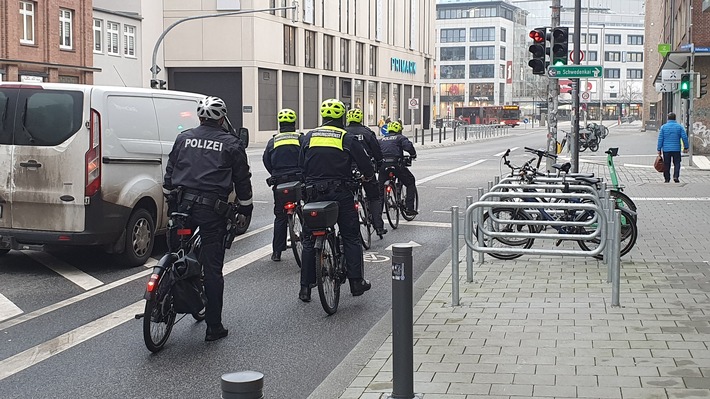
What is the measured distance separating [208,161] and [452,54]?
129 m

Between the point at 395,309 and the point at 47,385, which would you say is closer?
the point at 395,309

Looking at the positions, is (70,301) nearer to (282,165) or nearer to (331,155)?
(331,155)

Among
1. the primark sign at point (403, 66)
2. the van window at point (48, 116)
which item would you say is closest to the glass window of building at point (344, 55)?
the primark sign at point (403, 66)

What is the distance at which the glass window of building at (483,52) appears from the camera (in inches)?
5059

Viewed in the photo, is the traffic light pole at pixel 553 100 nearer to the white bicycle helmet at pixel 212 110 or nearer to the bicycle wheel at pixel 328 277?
the bicycle wheel at pixel 328 277

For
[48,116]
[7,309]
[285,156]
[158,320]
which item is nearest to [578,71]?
[285,156]

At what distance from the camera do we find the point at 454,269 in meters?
7.94

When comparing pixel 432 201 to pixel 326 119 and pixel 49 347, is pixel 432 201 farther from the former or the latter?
pixel 49 347

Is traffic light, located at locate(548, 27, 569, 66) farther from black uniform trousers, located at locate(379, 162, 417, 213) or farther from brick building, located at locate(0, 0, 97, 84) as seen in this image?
brick building, located at locate(0, 0, 97, 84)

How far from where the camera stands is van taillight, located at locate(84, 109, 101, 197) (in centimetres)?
982

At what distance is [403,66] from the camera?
263 ft

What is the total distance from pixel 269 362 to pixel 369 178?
9.02 ft

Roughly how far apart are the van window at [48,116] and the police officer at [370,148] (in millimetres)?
3001

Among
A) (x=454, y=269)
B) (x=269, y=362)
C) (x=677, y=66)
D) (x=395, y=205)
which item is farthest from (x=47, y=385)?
(x=677, y=66)
